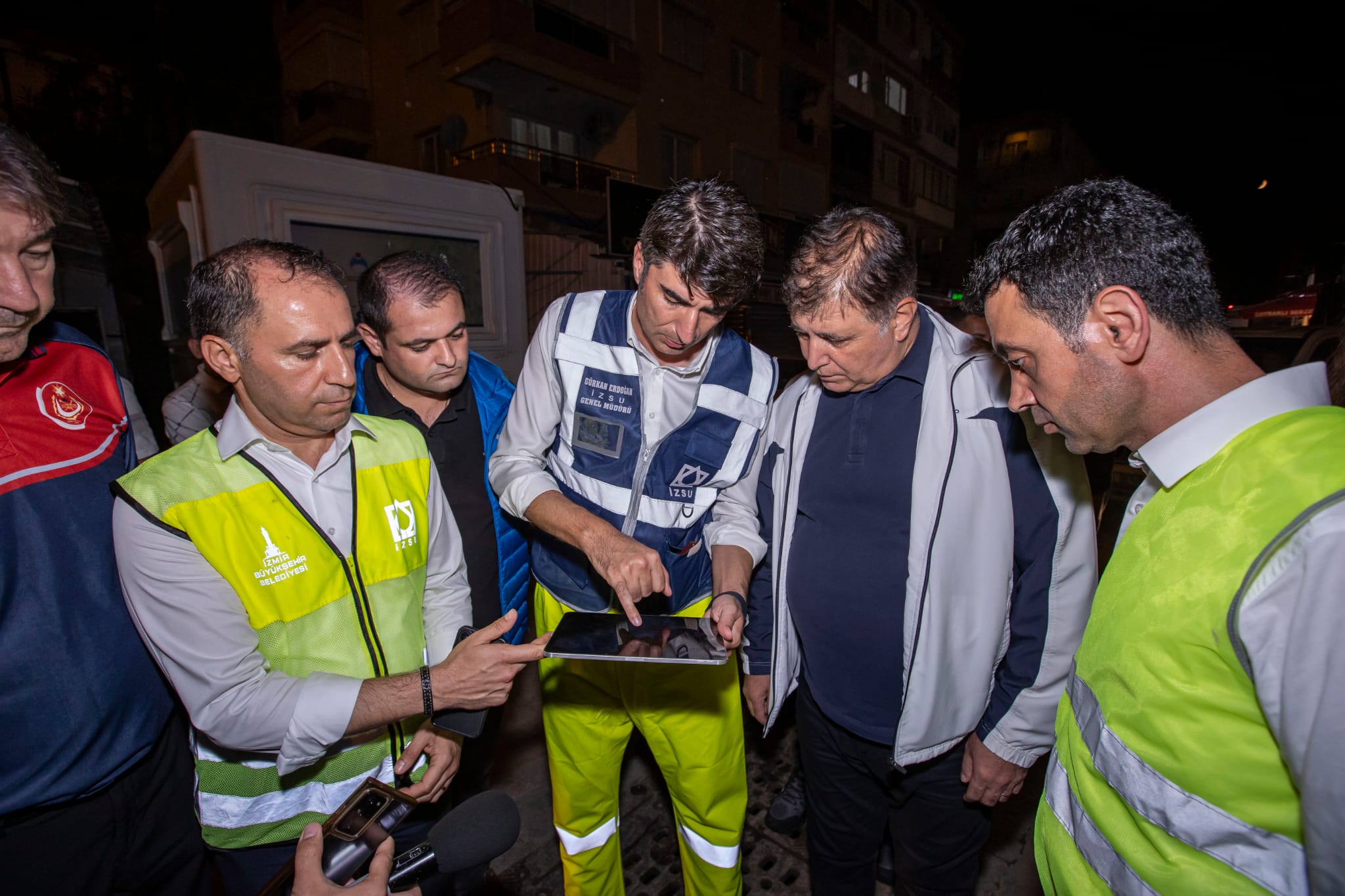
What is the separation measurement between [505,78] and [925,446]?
15639 millimetres

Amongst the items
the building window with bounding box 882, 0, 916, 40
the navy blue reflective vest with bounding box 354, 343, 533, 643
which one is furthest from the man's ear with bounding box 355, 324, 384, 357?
the building window with bounding box 882, 0, 916, 40

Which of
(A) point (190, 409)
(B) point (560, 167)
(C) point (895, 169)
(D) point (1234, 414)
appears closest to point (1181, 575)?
(D) point (1234, 414)

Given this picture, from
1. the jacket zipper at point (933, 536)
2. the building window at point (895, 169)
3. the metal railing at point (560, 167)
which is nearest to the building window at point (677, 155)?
the metal railing at point (560, 167)

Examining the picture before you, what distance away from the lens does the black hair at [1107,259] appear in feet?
3.77

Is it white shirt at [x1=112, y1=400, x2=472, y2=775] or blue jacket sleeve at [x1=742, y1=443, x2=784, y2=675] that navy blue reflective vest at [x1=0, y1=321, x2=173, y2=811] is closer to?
white shirt at [x1=112, y1=400, x2=472, y2=775]

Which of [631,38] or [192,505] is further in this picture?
[631,38]

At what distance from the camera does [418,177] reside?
5145mm

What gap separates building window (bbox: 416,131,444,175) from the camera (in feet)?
51.2

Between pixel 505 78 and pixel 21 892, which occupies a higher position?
pixel 505 78

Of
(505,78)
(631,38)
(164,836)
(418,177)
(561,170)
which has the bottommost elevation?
(164,836)

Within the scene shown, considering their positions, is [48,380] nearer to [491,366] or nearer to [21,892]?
[21,892]

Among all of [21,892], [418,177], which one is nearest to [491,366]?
[21,892]

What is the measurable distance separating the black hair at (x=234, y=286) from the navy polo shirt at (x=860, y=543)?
160 cm

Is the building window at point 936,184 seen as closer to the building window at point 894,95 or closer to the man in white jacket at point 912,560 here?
the building window at point 894,95
